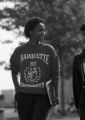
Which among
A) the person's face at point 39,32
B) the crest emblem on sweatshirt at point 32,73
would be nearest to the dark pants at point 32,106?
the crest emblem on sweatshirt at point 32,73

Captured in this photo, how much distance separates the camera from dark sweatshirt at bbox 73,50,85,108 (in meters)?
6.71

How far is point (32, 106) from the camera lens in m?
6.35

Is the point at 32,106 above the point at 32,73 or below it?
below

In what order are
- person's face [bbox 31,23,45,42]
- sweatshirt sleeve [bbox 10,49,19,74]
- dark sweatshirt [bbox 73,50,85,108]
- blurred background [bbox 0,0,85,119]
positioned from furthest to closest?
blurred background [bbox 0,0,85,119]
dark sweatshirt [bbox 73,50,85,108]
sweatshirt sleeve [bbox 10,49,19,74]
person's face [bbox 31,23,45,42]

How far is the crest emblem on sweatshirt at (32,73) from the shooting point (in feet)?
20.7

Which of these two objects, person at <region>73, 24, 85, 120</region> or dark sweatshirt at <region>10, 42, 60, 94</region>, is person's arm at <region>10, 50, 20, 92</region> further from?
person at <region>73, 24, 85, 120</region>

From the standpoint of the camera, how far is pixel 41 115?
6.28 m

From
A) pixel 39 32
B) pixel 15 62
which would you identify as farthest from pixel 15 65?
pixel 39 32

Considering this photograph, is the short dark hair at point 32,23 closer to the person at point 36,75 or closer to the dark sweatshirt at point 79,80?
the person at point 36,75

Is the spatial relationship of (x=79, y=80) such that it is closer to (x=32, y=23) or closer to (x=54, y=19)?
(x=32, y=23)

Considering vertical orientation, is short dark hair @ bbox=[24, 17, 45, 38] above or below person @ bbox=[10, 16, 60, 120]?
above

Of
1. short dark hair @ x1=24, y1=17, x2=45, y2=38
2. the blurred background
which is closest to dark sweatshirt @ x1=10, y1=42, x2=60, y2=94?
short dark hair @ x1=24, y1=17, x2=45, y2=38

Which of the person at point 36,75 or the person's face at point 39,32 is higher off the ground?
the person's face at point 39,32

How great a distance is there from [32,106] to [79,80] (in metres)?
0.77
